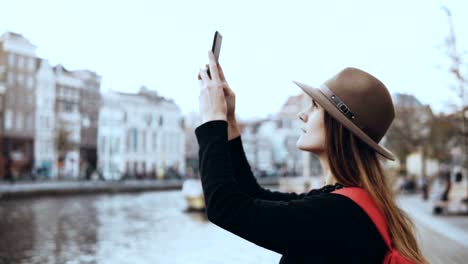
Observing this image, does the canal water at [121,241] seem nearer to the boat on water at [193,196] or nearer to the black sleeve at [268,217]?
the boat on water at [193,196]

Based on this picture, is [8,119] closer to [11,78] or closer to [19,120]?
[19,120]

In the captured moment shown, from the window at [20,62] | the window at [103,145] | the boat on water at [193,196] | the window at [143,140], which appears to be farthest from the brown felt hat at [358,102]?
the window at [143,140]

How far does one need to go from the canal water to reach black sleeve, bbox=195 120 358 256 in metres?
7.85

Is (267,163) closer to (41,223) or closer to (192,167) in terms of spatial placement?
(192,167)

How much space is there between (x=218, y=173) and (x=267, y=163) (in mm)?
92555

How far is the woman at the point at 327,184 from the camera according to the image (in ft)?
4.97

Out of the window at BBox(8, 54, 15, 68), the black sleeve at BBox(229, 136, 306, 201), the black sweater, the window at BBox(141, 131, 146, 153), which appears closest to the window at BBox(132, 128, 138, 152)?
the window at BBox(141, 131, 146, 153)

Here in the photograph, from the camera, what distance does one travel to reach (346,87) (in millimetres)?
1728

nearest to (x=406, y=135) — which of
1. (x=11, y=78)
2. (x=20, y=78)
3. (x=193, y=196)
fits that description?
(x=193, y=196)

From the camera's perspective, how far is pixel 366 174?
5.48 feet

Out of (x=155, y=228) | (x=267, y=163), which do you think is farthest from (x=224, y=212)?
(x=267, y=163)

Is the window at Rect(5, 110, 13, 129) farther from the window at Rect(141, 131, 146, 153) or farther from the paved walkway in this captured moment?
the paved walkway

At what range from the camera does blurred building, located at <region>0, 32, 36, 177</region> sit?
55.5m

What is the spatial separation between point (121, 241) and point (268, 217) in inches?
468
